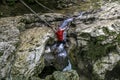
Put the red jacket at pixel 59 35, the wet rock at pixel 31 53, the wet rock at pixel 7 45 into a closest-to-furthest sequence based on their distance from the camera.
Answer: the wet rock at pixel 7 45 → the wet rock at pixel 31 53 → the red jacket at pixel 59 35

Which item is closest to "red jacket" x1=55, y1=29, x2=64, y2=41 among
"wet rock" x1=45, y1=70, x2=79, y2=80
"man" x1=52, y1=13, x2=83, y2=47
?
Result: "man" x1=52, y1=13, x2=83, y2=47

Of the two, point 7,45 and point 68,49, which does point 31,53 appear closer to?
point 7,45

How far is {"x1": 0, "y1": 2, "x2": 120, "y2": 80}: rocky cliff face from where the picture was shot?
6715 mm

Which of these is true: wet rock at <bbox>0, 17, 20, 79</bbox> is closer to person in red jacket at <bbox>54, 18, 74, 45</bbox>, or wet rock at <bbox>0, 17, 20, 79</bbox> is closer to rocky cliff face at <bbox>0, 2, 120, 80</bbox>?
rocky cliff face at <bbox>0, 2, 120, 80</bbox>

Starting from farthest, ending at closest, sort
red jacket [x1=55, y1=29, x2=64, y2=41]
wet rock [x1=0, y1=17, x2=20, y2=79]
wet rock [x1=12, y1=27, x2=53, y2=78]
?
red jacket [x1=55, y1=29, x2=64, y2=41]
wet rock [x1=12, y1=27, x2=53, y2=78]
wet rock [x1=0, y1=17, x2=20, y2=79]

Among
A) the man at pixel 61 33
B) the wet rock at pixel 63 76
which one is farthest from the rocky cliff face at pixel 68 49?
the man at pixel 61 33

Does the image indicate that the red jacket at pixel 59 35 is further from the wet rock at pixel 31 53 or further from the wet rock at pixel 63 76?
the wet rock at pixel 63 76

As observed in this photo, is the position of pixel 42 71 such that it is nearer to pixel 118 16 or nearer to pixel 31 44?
pixel 31 44

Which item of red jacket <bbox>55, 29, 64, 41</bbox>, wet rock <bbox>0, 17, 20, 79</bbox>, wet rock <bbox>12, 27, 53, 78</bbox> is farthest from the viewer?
red jacket <bbox>55, 29, 64, 41</bbox>

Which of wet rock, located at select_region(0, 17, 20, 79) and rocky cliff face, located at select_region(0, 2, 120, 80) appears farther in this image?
rocky cliff face, located at select_region(0, 2, 120, 80)

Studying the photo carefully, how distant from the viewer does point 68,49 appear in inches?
307

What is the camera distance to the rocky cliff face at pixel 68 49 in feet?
22.0

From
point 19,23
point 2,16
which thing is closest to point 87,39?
point 19,23

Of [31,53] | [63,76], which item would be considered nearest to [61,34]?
[31,53]
